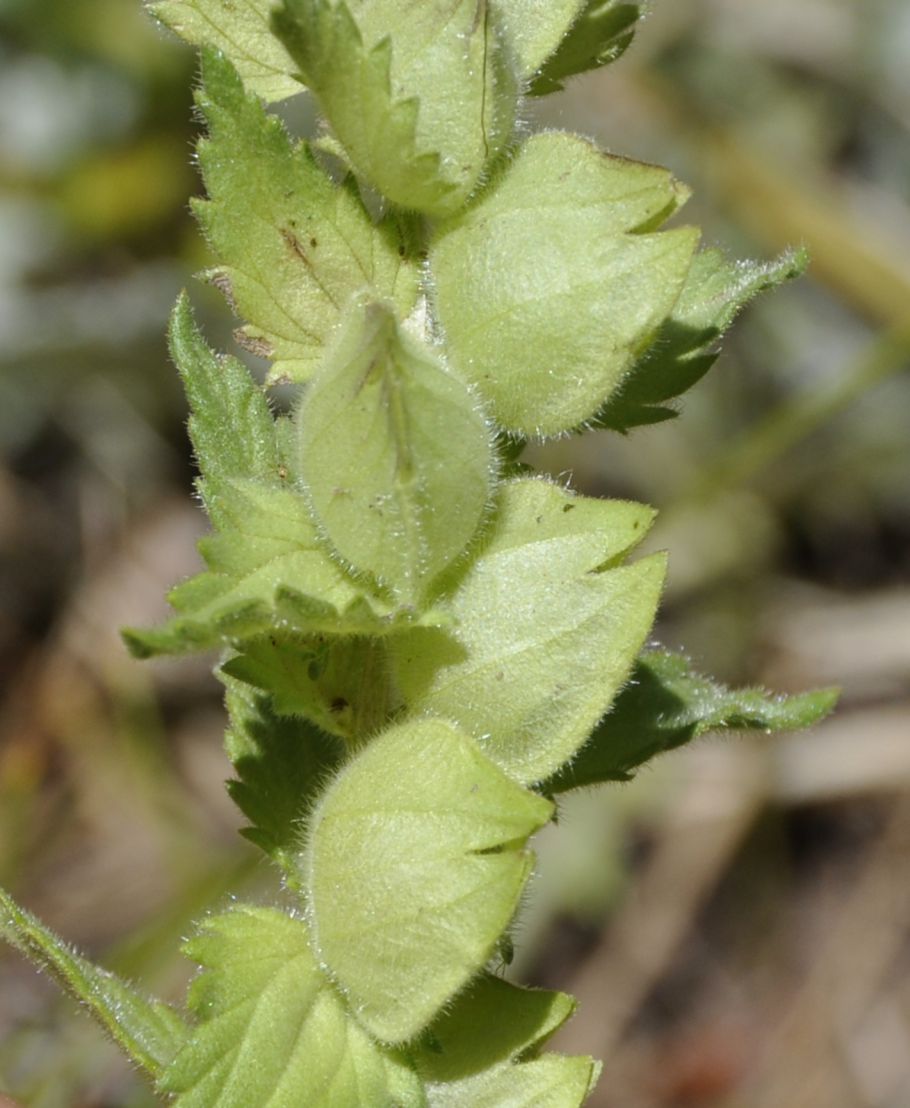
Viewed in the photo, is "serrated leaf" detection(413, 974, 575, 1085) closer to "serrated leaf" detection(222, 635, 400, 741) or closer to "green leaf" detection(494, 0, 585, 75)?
"serrated leaf" detection(222, 635, 400, 741)

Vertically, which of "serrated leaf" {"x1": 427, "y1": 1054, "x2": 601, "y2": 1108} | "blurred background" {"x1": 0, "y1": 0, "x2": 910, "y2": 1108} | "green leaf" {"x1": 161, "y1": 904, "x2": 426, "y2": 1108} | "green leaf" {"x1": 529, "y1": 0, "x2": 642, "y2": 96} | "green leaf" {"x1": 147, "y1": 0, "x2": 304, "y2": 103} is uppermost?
"green leaf" {"x1": 147, "y1": 0, "x2": 304, "y2": 103}

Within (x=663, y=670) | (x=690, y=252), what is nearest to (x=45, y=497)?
(x=663, y=670)

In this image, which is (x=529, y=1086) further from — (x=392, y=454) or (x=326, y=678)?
(x=392, y=454)

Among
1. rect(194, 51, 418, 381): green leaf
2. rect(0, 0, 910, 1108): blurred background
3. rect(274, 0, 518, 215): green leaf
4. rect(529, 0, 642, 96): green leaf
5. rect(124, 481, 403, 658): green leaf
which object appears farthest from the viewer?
rect(0, 0, 910, 1108): blurred background

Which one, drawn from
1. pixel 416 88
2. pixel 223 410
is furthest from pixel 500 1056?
pixel 416 88

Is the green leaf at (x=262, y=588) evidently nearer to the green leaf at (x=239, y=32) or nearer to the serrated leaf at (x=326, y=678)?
the serrated leaf at (x=326, y=678)

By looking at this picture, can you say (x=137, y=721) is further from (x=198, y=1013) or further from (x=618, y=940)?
(x=198, y=1013)

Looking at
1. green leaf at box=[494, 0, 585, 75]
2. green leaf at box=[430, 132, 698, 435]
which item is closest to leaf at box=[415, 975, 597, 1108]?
green leaf at box=[430, 132, 698, 435]
